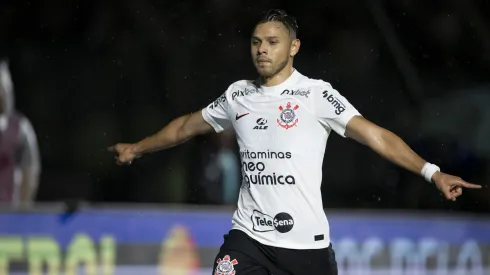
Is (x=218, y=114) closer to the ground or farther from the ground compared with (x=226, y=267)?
farther from the ground

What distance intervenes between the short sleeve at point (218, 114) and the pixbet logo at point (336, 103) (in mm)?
654

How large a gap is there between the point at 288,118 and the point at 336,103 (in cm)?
27

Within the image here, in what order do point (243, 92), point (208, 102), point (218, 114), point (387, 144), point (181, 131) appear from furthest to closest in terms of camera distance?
point (208, 102), point (181, 131), point (218, 114), point (243, 92), point (387, 144)

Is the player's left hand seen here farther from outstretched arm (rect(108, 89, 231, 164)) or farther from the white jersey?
outstretched arm (rect(108, 89, 231, 164))

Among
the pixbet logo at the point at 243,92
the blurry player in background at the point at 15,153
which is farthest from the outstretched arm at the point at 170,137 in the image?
the blurry player in background at the point at 15,153

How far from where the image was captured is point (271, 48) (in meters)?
5.60

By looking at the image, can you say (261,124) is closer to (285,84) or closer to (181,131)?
(285,84)

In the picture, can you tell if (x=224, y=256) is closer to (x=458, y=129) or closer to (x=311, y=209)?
(x=311, y=209)

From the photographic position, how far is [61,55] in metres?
9.30

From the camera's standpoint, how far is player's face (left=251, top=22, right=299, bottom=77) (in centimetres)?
559

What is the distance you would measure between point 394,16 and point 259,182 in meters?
4.79

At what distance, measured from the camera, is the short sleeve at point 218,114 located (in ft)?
19.3

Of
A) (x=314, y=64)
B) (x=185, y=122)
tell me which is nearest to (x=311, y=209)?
(x=185, y=122)

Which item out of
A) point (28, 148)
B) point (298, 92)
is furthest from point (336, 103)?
point (28, 148)
